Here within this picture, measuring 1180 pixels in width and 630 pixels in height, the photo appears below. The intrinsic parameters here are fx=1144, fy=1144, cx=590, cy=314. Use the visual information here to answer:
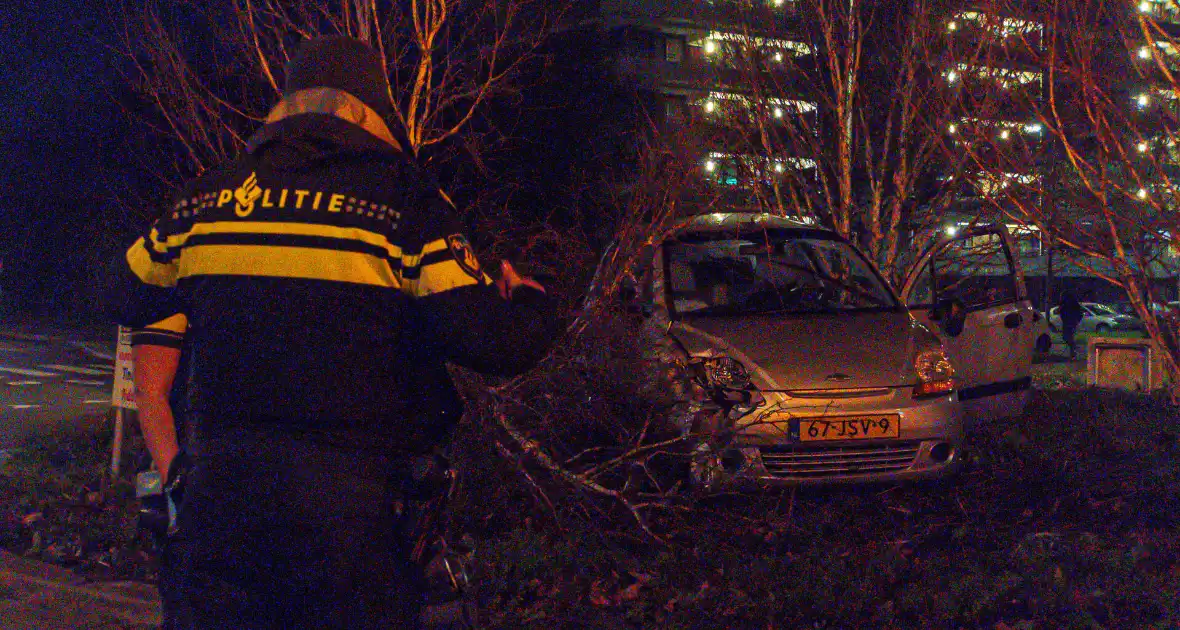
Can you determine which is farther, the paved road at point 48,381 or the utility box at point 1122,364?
the utility box at point 1122,364

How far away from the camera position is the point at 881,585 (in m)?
4.68

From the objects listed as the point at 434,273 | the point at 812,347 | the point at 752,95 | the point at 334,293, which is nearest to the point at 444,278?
the point at 434,273

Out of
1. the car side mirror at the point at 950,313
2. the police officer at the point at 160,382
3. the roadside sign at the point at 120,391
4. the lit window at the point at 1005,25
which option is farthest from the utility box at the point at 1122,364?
A: the police officer at the point at 160,382

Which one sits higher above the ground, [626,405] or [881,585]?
[626,405]

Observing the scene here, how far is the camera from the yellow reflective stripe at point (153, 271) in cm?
207

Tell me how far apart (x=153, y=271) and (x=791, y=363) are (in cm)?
478

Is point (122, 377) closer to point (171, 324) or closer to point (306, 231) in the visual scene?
point (171, 324)

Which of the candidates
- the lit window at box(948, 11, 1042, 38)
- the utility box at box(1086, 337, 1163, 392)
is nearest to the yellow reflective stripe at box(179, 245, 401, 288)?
the lit window at box(948, 11, 1042, 38)

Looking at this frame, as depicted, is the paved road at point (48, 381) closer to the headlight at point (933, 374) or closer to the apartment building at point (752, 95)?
the apartment building at point (752, 95)

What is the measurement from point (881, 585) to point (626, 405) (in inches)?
57.8

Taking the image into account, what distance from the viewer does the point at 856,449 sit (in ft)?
20.8

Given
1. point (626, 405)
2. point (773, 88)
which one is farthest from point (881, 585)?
point (773, 88)

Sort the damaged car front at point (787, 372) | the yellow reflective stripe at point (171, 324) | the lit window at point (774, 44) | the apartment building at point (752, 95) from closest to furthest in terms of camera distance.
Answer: the yellow reflective stripe at point (171, 324), the damaged car front at point (787, 372), the apartment building at point (752, 95), the lit window at point (774, 44)

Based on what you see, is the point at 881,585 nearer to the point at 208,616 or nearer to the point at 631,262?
the point at 631,262
